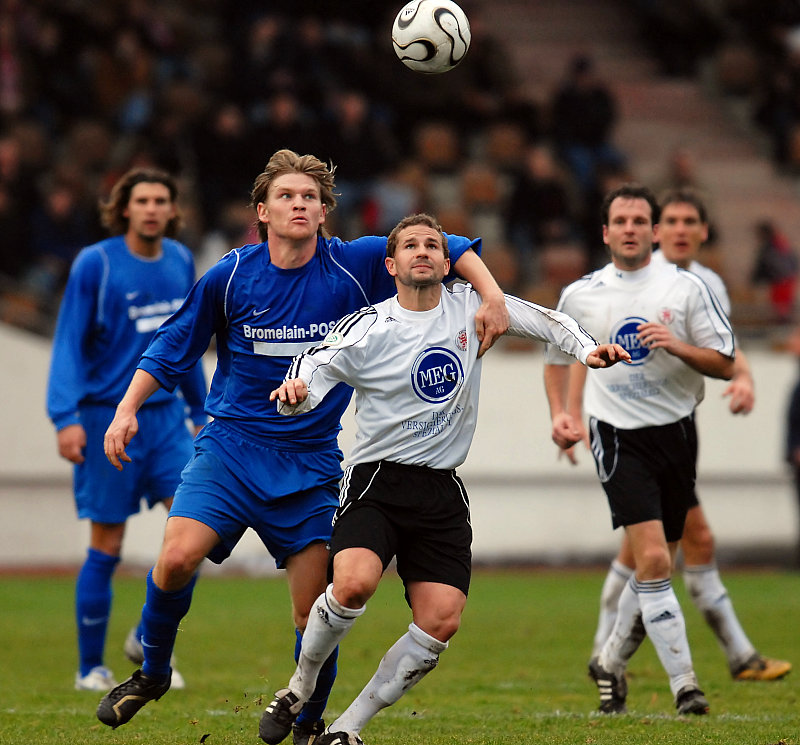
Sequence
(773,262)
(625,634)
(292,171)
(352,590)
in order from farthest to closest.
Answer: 1. (773,262)
2. (625,634)
3. (292,171)
4. (352,590)

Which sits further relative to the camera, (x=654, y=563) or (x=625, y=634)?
(x=625, y=634)

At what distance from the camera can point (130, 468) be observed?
302 inches

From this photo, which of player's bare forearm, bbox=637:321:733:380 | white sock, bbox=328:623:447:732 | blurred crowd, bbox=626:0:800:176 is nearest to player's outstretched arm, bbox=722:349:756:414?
player's bare forearm, bbox=637:321:733:380

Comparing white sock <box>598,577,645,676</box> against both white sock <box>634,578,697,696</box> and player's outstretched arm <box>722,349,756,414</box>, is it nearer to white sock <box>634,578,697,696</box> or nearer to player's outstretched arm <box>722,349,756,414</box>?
white sock <box>634,578,697,696</box>

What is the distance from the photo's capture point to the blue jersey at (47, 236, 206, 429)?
7.61m

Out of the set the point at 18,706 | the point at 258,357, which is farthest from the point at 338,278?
the point at 18,706

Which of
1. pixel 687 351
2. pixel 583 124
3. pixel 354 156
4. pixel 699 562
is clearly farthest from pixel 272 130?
pixel 687 351

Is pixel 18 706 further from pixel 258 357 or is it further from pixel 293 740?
pixel 258 357

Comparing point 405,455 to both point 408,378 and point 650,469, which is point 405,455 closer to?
point 408,378

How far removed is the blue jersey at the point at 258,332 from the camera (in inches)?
231

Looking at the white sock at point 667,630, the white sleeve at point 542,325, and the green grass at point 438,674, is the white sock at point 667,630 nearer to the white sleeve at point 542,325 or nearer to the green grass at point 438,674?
the green grass at point 438,674

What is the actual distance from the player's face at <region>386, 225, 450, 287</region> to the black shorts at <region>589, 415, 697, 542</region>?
1.81 meters

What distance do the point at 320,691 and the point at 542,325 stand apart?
5.93 ft

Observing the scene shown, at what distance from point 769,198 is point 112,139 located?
9.84 m
